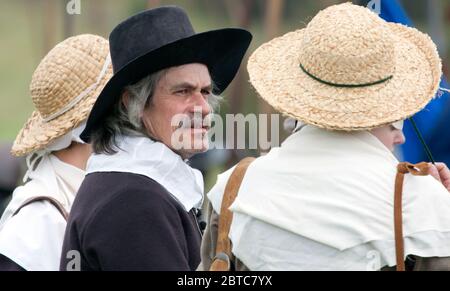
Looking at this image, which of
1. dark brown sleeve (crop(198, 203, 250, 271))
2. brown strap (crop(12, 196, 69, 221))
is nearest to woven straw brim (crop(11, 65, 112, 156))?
brown strap (crop(12, 196, 69, 221))

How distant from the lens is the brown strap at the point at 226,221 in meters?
2.76

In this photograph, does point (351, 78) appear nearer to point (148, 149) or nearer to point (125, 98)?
point (148, 149)

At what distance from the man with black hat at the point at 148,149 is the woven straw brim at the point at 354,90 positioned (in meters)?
0.42

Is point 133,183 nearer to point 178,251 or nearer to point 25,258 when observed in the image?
point 178,251

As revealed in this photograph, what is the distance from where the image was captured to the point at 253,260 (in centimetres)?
271

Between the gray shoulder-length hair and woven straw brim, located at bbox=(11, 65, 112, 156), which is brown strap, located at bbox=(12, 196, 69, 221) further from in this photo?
the gray shoulder-length hair

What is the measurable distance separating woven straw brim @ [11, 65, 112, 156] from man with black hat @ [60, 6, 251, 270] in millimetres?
337

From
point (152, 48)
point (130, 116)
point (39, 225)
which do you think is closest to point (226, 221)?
point (130, 116)

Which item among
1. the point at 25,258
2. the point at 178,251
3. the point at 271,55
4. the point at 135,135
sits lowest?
the point at 25,258

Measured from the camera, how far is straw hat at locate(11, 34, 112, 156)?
Result: 374 cm

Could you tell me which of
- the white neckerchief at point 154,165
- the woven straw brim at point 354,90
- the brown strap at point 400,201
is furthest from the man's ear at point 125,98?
the brown strap at point 400,201

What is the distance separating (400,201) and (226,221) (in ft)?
1.72
